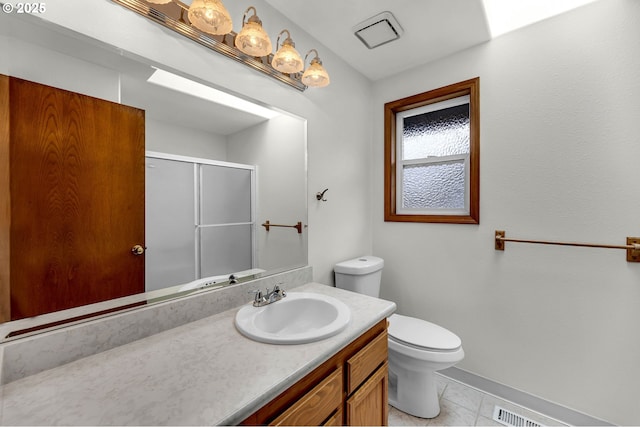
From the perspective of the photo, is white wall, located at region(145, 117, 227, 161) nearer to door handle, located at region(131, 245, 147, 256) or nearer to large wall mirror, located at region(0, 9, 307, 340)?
large wall mirror, located at region(0, 9, 307, 340)

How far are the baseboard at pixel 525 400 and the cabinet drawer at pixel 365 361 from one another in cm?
101

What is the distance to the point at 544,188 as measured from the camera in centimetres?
145

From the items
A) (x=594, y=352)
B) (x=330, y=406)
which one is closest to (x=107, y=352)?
(x=330, y=406)

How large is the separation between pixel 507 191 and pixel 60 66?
2131 millimetres

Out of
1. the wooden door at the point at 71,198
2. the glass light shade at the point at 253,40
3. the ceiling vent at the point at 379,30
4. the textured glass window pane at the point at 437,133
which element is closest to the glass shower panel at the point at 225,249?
the wooden door at the point at 71,198

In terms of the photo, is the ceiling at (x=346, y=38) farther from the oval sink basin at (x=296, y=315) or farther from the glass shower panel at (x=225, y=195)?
the oval sink basin at (x=296, y=315)

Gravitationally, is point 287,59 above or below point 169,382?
above

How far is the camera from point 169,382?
639 mm

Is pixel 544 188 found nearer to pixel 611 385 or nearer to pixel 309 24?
pixel 611 385

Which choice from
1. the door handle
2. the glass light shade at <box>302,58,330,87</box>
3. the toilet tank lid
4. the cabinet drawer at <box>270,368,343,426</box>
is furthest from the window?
the door handle

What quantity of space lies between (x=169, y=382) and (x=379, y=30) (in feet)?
6.29

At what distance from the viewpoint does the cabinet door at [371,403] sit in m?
0.92

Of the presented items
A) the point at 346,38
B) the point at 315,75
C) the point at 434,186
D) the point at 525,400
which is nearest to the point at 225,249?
the point at 315,75

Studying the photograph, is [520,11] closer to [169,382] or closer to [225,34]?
[225,34]
